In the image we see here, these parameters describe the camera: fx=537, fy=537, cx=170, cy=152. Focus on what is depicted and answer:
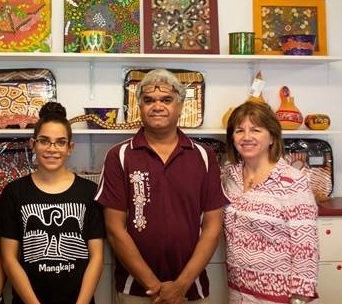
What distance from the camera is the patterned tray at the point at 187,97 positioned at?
2.85 m

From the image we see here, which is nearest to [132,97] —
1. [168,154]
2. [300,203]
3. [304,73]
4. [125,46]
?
[125,46]

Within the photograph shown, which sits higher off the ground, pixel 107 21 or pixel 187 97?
pixel 107 21

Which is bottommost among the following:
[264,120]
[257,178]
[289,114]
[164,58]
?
[257,178]

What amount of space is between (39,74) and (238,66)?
107 centimetres

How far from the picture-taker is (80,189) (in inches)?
84.0

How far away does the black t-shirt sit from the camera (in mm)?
2059

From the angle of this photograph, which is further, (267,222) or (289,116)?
(289,116)

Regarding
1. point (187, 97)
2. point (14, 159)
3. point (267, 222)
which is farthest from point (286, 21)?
point (14, 159)

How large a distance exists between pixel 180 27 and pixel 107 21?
0.39m

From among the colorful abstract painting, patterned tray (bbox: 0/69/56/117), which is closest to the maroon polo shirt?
patterned tray (bbox: 0/69/56/117)

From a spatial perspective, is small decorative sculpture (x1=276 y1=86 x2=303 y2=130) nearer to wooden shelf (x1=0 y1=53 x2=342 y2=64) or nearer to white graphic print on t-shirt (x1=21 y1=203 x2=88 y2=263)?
wooden shelf (x1=0 y1=53 x2=342 y2=64)

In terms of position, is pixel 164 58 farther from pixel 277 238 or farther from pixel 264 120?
pixel 277 238

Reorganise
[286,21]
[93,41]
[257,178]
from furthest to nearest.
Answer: [286,21]
[93,41]
[257,178]

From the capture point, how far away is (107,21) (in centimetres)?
281
